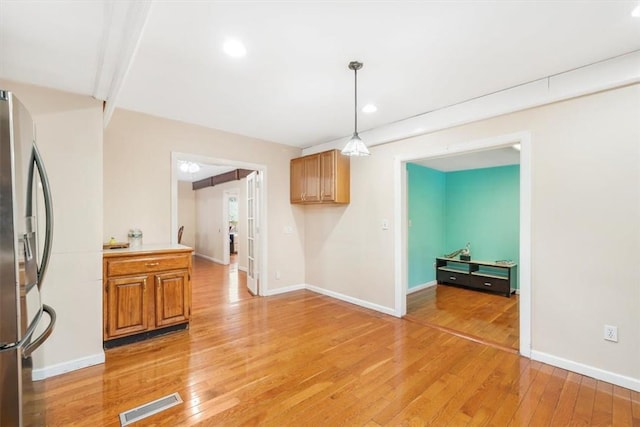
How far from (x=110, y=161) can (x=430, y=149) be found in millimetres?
3732

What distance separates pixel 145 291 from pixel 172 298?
29cm

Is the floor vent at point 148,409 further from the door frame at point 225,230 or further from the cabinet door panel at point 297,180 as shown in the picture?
the door frame at point 225,230

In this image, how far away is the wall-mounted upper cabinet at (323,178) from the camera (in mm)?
4305

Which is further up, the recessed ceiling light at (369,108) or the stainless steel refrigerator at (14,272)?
the recessed ceiling light at (369,108)

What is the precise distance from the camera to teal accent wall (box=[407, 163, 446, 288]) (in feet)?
17.3

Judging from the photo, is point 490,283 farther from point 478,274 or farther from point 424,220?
point 424,220

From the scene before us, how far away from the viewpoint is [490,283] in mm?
5000

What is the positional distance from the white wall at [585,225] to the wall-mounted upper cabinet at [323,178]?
71.9 inches

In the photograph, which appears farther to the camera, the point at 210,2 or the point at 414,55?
the point at 414,55

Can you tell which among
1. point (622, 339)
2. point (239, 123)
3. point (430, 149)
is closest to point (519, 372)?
point (622, 339)

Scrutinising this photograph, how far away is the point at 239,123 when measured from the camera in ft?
12.8

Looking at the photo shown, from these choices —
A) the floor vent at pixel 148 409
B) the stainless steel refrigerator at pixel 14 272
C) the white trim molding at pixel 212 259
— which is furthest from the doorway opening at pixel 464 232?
the white trim molding at pixel 212 259

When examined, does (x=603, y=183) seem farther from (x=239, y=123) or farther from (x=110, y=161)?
(x=110, y=161)

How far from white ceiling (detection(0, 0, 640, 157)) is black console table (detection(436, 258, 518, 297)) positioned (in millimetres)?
3378
